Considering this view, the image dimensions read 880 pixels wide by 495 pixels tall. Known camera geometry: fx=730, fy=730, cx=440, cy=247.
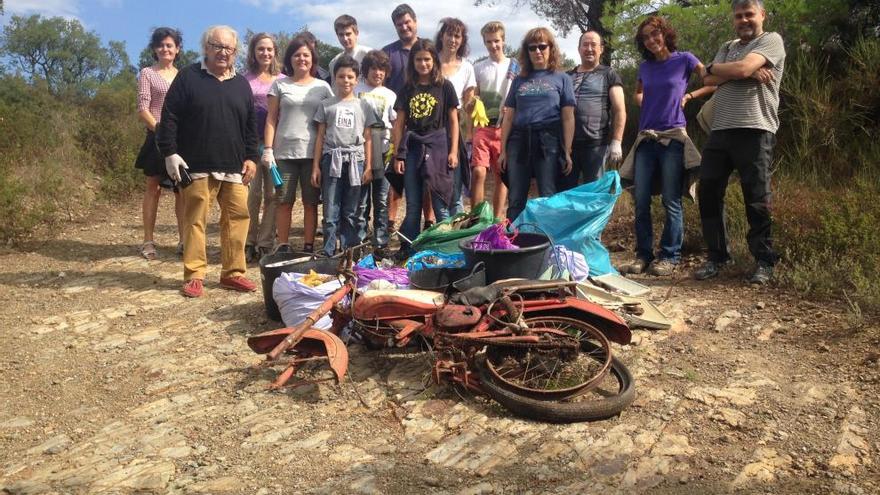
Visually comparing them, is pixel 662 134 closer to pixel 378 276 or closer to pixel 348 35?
pixel 378 276

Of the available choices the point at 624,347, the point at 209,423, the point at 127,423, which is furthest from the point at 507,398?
the point at 127,423

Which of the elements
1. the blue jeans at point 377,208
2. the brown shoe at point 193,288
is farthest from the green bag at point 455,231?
the brown shoe at point 193,288

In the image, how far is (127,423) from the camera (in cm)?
357

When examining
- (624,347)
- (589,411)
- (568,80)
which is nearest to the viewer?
(589,411)

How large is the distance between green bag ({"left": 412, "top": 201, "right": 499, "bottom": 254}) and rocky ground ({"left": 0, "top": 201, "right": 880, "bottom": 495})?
120 cm

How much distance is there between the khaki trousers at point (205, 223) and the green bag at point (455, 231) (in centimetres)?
140

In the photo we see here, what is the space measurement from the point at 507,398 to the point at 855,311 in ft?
8.08

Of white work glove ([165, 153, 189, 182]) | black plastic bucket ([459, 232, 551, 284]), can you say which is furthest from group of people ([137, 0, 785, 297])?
black plastic bucket ([459, 232, 551, 284])

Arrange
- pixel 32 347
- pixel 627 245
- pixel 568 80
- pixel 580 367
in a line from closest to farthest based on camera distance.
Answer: pixel 580 367
pixel 32 347
pixel 568 80
pixel 627 245

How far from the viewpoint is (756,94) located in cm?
505

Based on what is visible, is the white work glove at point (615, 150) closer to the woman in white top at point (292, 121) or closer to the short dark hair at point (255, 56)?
the woman in white top at point (292, 121)

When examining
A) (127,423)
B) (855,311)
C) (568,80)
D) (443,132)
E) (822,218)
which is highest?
(568,80)

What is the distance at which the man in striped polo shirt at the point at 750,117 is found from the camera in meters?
5.00

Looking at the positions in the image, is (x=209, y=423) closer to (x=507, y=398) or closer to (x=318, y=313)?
(x=318, y=313)
